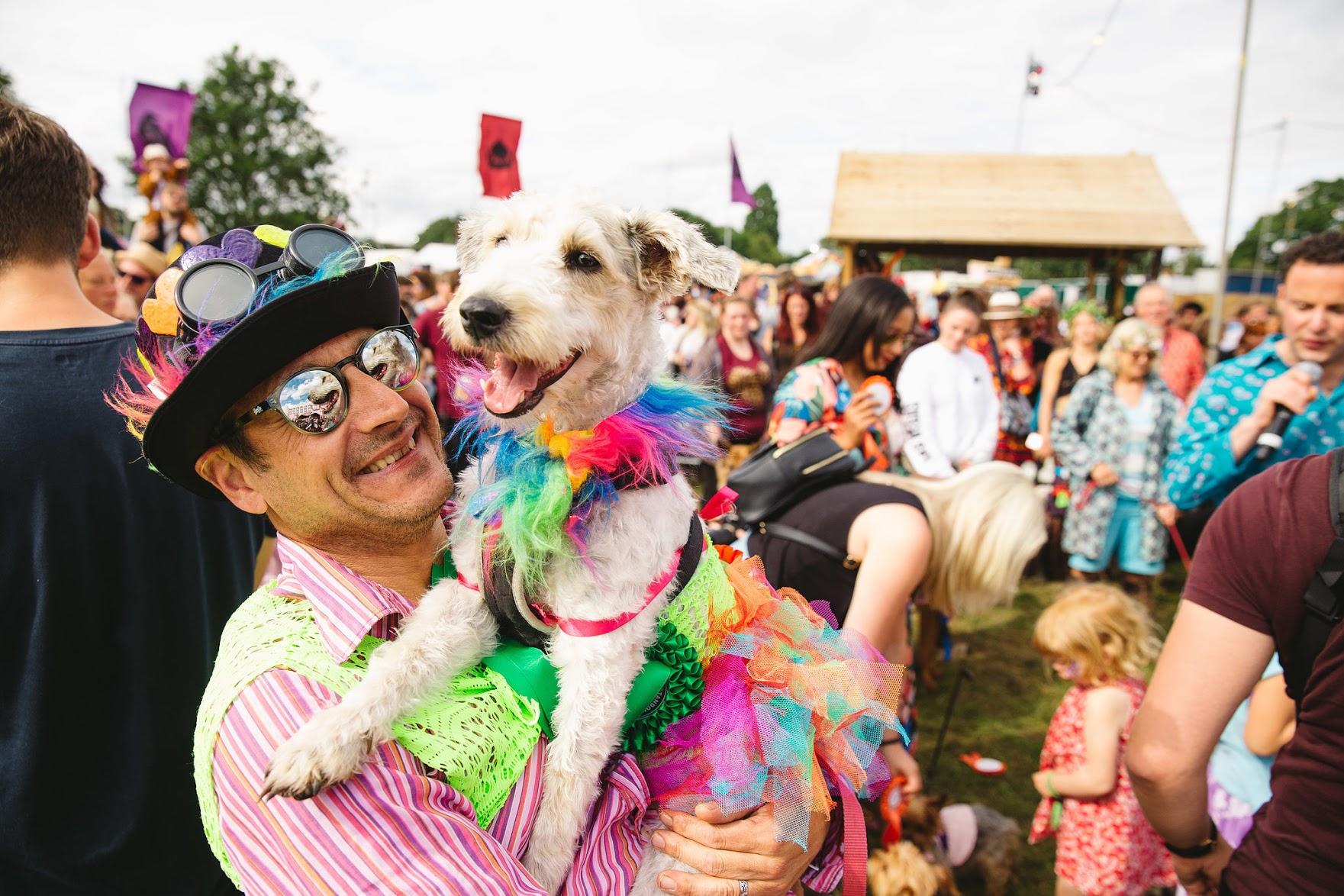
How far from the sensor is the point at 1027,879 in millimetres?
3955

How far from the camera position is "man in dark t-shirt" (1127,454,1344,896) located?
152cm

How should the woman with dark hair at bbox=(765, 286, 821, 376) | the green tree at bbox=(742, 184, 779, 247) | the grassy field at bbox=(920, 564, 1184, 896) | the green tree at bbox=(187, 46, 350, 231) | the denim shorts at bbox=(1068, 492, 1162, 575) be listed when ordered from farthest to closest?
the green tree at bbox=(742, 184, 779, 247) < the green tree at bbox=(187, 46, 350, 231) < the woman with dark hair at bbox=(765, 286, 821, 376) < the denim shorts at bbox=(1068, 492, 1162, 575) < the grassy field at bbox=(920, 564, 1184, 896)

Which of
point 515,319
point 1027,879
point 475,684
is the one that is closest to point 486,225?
point 515,319

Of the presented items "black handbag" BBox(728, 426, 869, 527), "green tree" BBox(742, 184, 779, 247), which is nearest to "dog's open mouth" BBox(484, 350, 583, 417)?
"black handbag" BBox(728, 426, 869, 527)

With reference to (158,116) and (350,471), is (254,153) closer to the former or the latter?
(158,116)

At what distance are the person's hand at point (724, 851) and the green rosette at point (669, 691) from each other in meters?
0.19

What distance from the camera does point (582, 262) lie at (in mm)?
2139

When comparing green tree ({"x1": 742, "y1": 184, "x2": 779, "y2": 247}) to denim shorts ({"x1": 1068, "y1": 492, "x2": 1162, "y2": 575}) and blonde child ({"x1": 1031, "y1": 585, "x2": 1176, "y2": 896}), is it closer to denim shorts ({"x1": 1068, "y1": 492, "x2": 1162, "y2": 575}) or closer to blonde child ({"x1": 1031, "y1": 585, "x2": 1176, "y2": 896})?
denim shorts ({"x1": 1068, "y1": 492, "x2": 1162, "y2": 575})

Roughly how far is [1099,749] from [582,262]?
3047mm

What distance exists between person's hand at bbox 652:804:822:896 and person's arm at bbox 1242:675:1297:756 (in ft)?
5.56

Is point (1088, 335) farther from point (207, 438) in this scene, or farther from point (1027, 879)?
point (207, 438)

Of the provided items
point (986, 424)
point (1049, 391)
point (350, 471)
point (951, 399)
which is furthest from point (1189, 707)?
point (1049, 391)

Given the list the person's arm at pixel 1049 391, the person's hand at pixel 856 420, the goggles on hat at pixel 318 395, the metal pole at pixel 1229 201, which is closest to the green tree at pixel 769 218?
the metal pole at pixel 1229 201

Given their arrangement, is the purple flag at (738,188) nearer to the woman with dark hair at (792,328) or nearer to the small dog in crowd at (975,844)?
the woman with dark hair at (792,328)
